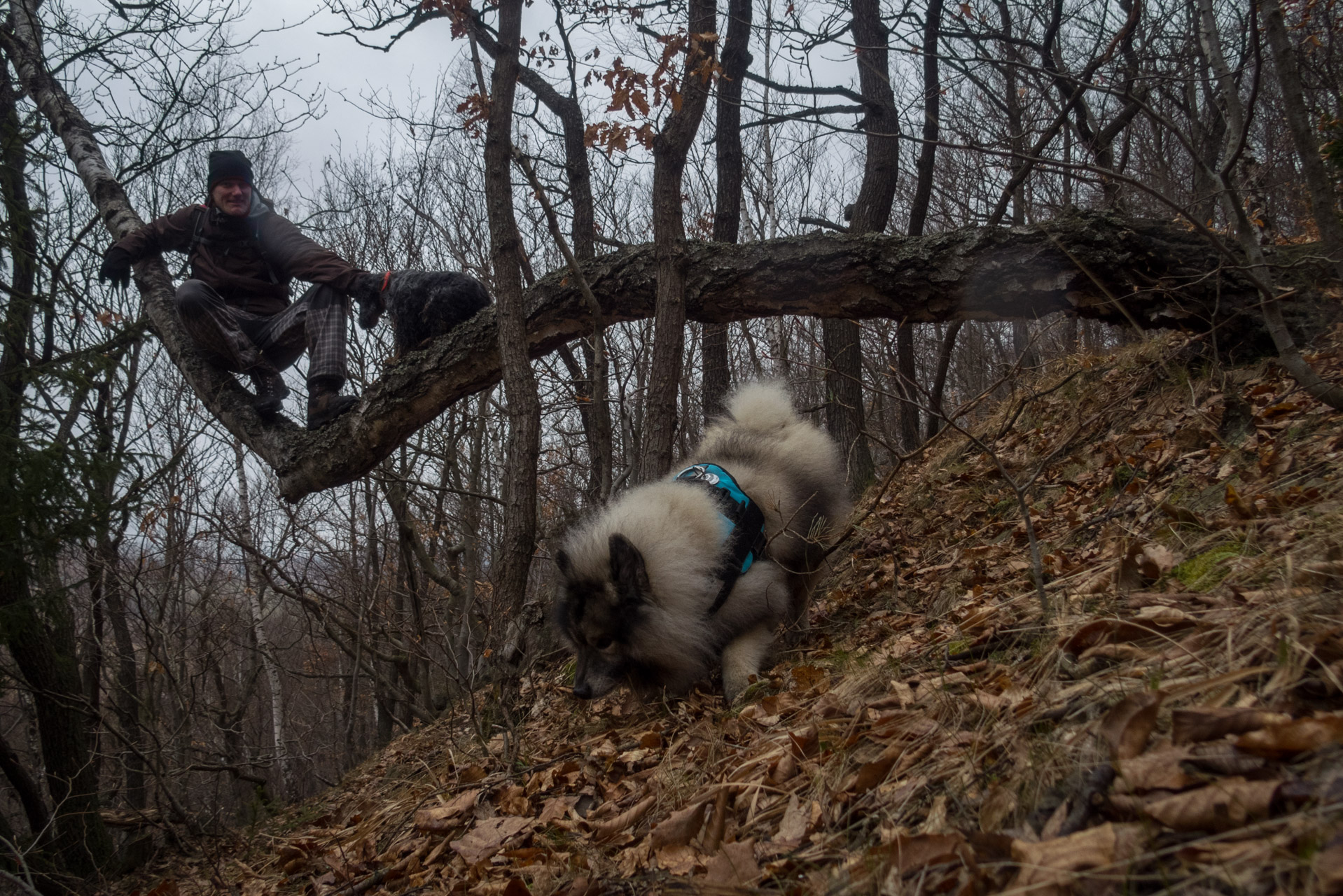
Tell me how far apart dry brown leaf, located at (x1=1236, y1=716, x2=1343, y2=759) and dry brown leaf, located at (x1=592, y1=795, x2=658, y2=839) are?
75.4 inches

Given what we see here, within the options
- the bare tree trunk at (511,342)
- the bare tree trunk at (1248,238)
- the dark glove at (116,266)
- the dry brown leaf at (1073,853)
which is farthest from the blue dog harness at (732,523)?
the dark glove at (116,266)

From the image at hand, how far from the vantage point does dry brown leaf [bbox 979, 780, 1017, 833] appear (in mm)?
1637

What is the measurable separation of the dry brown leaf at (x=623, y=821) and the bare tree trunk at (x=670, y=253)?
2.78 meters

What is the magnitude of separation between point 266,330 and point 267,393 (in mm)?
508

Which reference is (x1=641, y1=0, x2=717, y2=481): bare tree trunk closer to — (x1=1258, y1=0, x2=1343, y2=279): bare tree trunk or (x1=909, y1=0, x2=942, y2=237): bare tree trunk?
(x1=1258, y1=0, x2=1343, y2=279): bare tree trunk

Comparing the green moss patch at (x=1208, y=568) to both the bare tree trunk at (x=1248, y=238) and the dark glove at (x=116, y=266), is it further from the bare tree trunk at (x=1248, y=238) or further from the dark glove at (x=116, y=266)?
the dark glove at (x=116, y=266)

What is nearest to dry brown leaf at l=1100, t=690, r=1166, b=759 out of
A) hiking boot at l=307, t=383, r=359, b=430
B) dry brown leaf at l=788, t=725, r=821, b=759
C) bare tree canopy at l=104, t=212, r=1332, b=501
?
dry brown leaf at l=788, t=725, r=821, b=759

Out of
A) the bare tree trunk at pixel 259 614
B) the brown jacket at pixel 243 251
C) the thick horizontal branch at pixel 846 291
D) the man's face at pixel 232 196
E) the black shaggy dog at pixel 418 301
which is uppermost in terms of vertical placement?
the man's face at pixel 232 196

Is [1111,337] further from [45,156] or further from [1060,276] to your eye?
[45,156]

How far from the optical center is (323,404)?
596cm

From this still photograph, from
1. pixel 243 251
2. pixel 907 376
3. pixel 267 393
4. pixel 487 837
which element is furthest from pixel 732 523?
pixel 243 251

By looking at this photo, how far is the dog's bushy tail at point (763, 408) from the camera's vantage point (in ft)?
17.8

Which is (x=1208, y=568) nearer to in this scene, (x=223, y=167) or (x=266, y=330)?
(x=266, y=330)

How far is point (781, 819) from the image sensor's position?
7.14 feet
